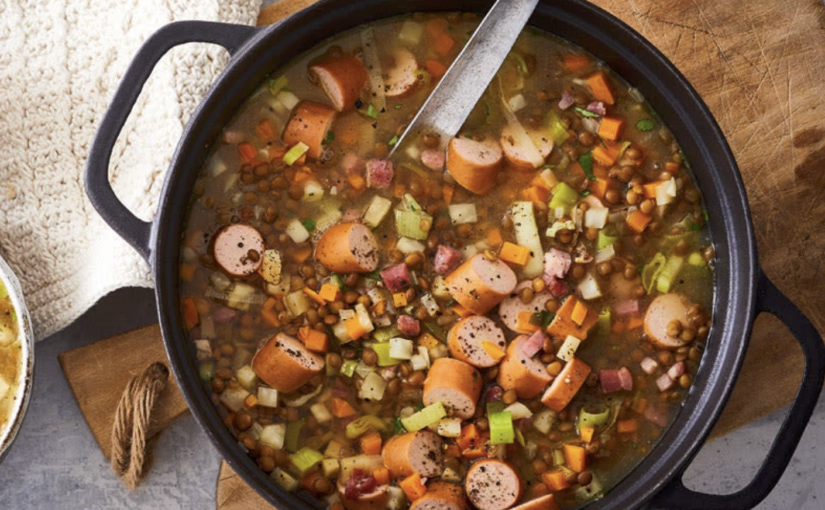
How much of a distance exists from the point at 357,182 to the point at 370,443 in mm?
819

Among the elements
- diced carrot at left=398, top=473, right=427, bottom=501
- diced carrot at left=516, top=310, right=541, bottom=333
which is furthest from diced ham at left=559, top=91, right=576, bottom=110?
diced carrot at left=398, top=473, right=427, bottom=501

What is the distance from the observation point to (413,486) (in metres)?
2.89

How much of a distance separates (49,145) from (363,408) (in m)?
1.40

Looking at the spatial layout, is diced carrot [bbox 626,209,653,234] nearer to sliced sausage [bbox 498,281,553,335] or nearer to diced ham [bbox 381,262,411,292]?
sliced sausage [bbox 498,281,553,335]

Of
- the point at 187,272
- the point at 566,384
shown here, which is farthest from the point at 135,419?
the point at 566,384

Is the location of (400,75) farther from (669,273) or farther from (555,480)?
(555,480)

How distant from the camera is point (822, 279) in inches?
127

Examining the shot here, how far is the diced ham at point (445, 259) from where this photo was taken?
2.90 m

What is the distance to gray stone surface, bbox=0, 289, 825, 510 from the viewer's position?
136 inches

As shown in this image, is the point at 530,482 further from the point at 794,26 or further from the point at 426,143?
the point at 794,26

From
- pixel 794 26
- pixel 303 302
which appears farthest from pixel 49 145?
pixel 794 26

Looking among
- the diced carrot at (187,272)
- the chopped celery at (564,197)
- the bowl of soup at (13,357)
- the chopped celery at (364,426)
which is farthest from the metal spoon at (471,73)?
the bowl of soup at (13,357)

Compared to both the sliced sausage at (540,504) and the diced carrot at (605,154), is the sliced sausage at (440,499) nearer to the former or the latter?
the sliced sausage at (540,504)

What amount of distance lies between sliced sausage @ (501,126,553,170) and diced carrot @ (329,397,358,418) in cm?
92
